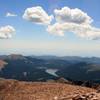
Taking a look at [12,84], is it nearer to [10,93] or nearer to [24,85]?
[24,85]

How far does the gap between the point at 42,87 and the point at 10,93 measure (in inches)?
387

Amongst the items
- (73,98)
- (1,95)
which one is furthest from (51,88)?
(73,98)

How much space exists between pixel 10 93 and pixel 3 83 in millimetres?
14392

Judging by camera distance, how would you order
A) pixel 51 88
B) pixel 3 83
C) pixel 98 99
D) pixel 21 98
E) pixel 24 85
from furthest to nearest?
1. pixel 3 83
2. pixel 24 85
3. pixel 51 88
4. pixel 21 98
5. pixel 98 99

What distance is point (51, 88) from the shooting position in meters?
78.0

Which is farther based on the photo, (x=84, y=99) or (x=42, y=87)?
(x=42, y=87)

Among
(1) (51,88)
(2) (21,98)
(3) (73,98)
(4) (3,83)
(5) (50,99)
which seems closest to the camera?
(3) (73,98)

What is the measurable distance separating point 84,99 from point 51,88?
1054 inches

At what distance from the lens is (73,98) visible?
54500 mm

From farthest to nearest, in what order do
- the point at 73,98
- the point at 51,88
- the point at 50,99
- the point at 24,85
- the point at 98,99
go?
the point at 24,85 < the point at 51,88 < the point at 50,99 < the point at 73,98 < the point at 98,99

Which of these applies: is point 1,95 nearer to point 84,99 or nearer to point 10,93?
point 10,93

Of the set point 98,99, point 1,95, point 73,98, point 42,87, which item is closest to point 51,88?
point 42,87

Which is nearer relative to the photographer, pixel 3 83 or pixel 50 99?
pixel 50 99

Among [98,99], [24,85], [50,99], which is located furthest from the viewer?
[24,85]
